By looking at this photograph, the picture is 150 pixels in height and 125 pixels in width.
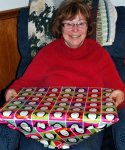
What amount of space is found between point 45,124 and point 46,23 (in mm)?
856

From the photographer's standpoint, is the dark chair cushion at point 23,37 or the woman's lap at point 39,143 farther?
the dark chair cushion at point 23,37

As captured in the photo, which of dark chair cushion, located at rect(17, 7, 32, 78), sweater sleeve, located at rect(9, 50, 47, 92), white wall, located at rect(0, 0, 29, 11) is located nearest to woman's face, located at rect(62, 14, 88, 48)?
sweater sleeve, located at rect(9, 50, 47, 92)

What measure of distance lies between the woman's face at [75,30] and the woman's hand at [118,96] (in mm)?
391

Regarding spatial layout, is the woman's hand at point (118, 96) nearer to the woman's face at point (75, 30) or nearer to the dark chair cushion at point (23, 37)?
the woman's face at point (75, 30)

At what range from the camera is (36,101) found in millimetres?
1243

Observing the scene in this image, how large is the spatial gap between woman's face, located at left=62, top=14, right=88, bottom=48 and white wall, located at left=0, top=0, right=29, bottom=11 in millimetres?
649

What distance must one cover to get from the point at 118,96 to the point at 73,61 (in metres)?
0.36

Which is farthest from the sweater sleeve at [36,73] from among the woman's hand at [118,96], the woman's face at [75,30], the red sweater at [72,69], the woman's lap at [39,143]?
the woman's hand at [118,96]

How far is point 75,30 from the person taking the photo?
1.56 m

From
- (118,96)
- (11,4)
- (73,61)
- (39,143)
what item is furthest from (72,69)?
(11,4)

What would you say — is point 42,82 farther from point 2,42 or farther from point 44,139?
point 2,42

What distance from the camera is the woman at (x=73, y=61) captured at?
156cm

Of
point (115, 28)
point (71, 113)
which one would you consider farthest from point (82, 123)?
point (115, 28)

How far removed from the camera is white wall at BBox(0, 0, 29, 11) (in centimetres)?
205
